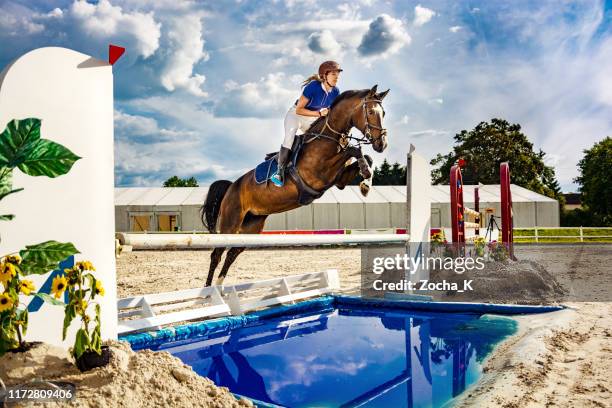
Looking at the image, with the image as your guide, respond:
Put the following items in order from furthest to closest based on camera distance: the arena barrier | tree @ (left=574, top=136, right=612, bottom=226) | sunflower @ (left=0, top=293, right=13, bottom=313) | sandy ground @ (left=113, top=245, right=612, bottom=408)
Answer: tree @ (left=574, top=136, right=612, bottom=226) → the arena barrier → sandy ground @ (left=113, top=245, right=612, bottom=408) → sunflower @ (left=0, top=293, right=13, bottom=313)

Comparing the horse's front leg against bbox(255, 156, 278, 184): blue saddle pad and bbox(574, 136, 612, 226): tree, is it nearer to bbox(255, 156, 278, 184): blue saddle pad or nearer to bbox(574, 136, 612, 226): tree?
bbox(255, 156, 278, 184): blue saddle pad

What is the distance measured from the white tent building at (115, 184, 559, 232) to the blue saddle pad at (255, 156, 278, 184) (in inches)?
440

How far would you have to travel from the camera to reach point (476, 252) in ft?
18.4

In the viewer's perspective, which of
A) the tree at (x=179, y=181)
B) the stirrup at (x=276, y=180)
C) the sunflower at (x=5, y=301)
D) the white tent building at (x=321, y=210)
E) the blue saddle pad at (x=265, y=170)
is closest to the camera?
the sunflower at (x=5, y=301)

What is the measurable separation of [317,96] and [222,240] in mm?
1414

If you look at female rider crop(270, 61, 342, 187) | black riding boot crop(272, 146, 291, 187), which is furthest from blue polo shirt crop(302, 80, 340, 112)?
black riding boot crop(272, 146, 291, 187)

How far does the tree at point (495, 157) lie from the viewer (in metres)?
26.5

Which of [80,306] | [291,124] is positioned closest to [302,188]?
[291,124]

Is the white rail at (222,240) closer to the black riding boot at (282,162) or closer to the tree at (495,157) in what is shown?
the black riding boot at (282,162)

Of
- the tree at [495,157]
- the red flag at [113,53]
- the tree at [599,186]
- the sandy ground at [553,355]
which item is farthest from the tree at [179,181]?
the red flag at [113,53]

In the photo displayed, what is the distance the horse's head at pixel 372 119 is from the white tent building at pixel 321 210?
1186 cm

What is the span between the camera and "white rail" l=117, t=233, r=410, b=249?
6.52 ft

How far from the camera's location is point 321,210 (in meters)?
15.4

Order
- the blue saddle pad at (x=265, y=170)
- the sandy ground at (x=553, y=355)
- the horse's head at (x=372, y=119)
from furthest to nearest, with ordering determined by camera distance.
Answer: the blue saddle pad at (x=265, y=170) < the horse's head at (x=372, y=119) < the sandy ground at (x=553, y=355)
